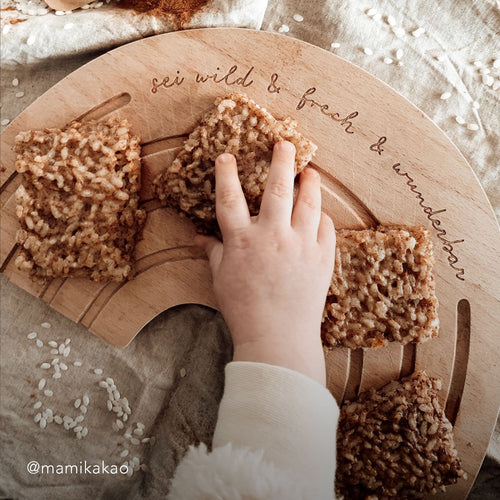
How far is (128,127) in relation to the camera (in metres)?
1.33

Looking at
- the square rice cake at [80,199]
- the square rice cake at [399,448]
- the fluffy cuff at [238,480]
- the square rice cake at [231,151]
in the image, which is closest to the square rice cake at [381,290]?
the square rice cake at [399,448]

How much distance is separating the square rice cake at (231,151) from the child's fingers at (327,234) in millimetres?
159

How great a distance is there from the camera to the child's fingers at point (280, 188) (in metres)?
1.19

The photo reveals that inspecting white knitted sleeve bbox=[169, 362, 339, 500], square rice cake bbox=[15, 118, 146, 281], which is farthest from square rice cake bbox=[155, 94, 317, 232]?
white knitted sleeve bbox=[169, 362, 339, 500]

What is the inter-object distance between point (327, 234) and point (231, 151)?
34 centimetres

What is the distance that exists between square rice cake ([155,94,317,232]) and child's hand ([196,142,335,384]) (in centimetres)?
Result: 4

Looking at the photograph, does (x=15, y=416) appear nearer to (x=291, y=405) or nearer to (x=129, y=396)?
(x=129, y=396)

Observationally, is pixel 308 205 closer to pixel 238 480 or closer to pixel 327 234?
pixel 327 234

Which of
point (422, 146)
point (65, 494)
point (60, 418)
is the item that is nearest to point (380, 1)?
point (422, 146)

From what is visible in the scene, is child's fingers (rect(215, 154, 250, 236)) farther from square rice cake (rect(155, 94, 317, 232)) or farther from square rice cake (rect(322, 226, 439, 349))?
square rice cake (rect(322, 226, 439, 349))

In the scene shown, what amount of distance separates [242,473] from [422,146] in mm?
969

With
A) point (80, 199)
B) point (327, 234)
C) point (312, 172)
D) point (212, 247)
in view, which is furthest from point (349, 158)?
point (80, 199)

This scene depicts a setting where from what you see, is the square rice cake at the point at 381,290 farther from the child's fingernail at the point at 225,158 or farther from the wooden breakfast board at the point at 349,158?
the child's fingernail at the point at 225,158

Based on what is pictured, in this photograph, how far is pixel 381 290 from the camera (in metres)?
1.30
